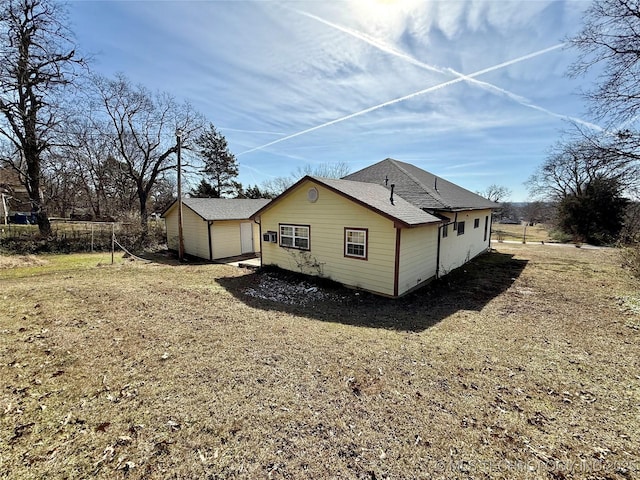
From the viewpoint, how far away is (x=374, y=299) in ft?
28.7

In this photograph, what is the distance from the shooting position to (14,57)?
12336 millimetres

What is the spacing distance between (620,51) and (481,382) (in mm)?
13324

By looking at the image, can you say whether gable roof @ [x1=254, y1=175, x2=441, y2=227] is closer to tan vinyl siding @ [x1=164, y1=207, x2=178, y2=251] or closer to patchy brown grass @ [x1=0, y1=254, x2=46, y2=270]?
tan vinyl siding @ [x1=164, y1=207, x2=178, y2=251]

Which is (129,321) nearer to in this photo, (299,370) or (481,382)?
(299,370)

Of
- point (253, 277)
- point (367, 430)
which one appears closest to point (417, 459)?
point (367, 430)

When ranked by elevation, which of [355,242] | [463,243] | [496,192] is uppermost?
[496,192]

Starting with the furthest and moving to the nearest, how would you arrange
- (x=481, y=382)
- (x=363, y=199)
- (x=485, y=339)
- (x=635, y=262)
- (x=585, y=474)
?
(x=635, y=262)
(x=363, y=199)
(x=485, y=339)
(x=481, y=382)
(x=585, y=474)

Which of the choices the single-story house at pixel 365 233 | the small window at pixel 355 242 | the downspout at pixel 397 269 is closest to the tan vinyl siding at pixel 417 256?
the single-story house at pixel 365 233

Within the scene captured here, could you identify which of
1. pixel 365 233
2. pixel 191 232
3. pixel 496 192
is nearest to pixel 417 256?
pixel 365 233

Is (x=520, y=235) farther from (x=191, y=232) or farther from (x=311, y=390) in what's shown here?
(x=311, y=390)

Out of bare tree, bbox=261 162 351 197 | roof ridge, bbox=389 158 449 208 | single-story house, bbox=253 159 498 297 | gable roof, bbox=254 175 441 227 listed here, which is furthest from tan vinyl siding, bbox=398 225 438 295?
bare tree, bbox=261 162 351 197

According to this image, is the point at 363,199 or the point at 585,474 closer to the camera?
the point at 585,474

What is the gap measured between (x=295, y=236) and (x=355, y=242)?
292 cm

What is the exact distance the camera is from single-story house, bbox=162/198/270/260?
610 inches
